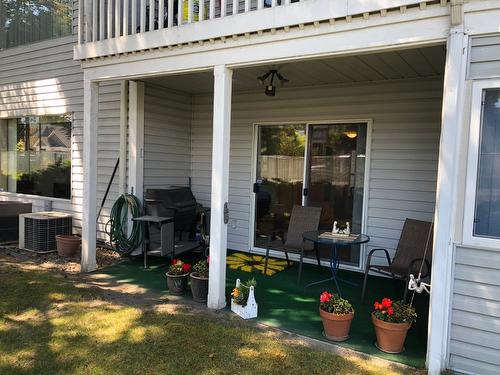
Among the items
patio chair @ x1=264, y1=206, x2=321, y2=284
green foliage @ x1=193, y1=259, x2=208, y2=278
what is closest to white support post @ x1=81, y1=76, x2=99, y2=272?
green foliage @ x1=193, y1=259, x2=208, y2=278

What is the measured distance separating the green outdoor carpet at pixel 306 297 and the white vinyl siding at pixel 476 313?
1.00 feet

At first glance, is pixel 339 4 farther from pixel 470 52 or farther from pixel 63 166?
pixel 63 166

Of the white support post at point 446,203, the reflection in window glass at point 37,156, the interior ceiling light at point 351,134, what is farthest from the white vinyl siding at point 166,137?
the white support post at point 446,203

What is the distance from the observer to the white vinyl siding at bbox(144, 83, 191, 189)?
548cm

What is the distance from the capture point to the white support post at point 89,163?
449cm

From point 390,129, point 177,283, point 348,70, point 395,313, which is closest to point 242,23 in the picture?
point 348,70

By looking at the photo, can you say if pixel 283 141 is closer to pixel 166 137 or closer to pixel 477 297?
pixel 166 137

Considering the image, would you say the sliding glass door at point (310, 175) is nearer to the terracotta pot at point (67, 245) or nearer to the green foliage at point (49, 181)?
the terracotta pot at point (67, 245)

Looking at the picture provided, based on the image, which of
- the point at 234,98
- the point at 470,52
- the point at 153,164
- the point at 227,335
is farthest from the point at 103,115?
the point at 470,52

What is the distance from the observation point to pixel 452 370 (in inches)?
101

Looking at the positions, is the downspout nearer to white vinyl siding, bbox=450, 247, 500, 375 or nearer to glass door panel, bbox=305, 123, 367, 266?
glass door panel, bbox=305, 123, 367, 266

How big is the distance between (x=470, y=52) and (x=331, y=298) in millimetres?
1973

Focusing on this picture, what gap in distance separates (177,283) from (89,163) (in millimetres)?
1787

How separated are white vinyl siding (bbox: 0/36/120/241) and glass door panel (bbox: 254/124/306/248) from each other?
214 cm
